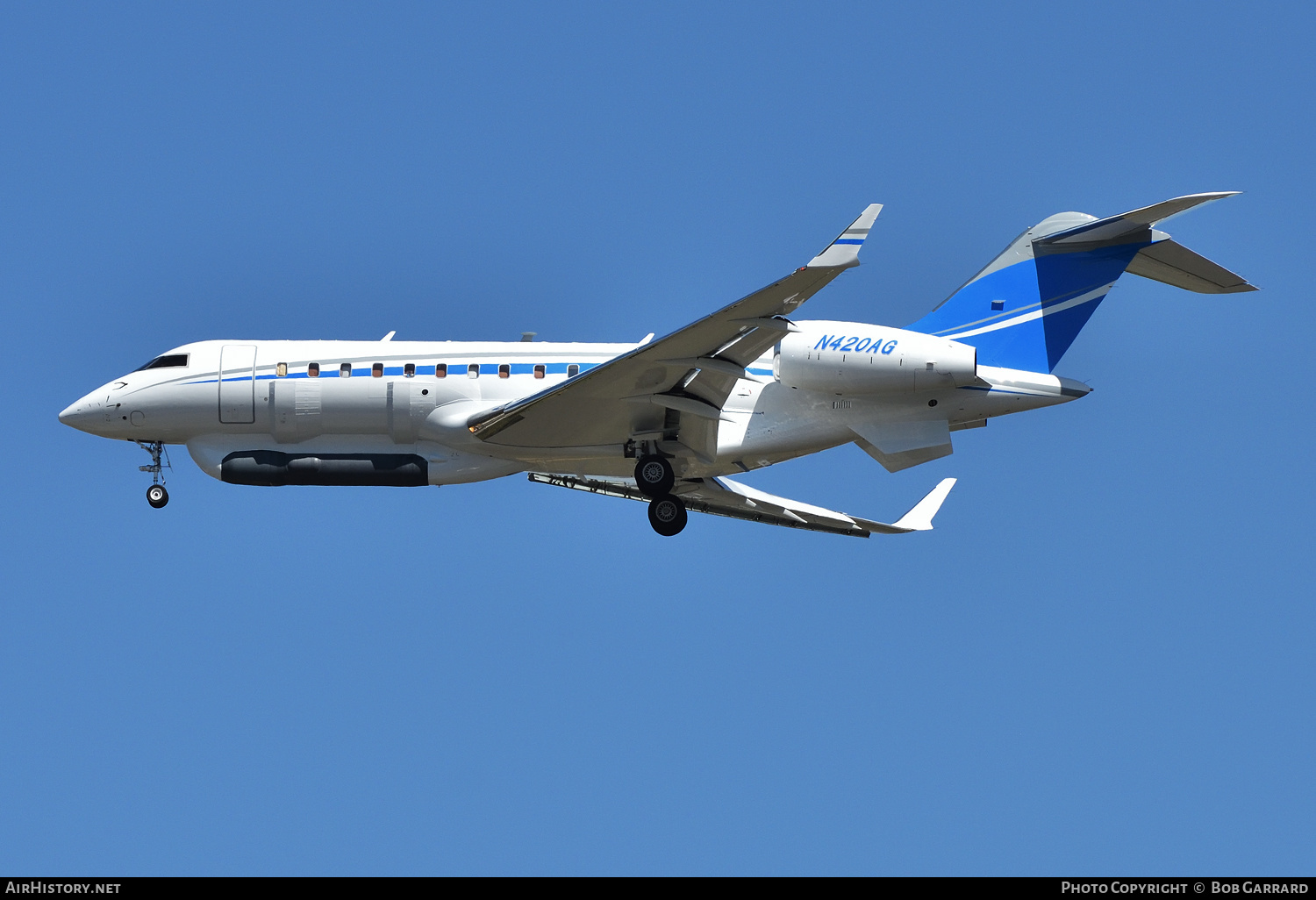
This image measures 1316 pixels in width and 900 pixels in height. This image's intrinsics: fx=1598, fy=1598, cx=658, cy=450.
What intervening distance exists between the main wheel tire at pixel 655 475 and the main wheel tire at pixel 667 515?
134 millimetres

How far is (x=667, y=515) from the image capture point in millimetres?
25328

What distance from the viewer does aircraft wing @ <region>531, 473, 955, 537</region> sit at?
1125 inches

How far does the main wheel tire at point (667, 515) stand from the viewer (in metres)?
25.3

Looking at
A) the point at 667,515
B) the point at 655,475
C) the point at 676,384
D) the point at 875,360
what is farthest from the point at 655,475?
the point at 875,360

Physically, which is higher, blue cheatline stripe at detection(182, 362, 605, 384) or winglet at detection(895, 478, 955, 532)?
blue cheatline stripe at detection(182, 362, 605, 384)

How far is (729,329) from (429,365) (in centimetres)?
539

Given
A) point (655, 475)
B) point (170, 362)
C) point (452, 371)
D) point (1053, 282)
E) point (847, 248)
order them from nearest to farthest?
point (847, 248) < point (655, 475) < point (452, 371) < point (170, 362) < point (1053, 282)

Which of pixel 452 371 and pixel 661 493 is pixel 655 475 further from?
pixel 452 371

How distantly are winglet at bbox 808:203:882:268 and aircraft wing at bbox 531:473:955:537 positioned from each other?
7.85 m

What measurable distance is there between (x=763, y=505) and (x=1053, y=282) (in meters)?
6.42

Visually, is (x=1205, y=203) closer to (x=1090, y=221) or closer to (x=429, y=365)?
(x=1090, y=221)

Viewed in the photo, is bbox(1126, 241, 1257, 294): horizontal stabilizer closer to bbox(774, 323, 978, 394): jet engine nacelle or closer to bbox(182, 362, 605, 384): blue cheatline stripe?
bbox(774, 323, 978, 394): jet engine nacelle

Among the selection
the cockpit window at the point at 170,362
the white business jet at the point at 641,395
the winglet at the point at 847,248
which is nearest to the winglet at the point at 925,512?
the white business jet at the point at 641,395

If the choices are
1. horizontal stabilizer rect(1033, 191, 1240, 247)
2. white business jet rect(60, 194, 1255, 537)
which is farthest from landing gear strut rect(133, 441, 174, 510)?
horizontal stabilizer rect(1033, 191, 1240, 247)
